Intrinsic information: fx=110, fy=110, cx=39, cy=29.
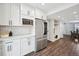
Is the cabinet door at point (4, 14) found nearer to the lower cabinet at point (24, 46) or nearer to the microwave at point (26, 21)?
the microwave at point (26, 21)

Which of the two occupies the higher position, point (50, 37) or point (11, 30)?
point (11, 30)

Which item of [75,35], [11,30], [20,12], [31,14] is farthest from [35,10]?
[75,35]

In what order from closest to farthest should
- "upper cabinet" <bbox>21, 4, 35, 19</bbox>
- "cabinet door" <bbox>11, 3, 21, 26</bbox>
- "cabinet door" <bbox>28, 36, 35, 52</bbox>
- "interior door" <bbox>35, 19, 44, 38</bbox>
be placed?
"cabinet door" <bbox>11, 3, 21, 26</bbox>
"upper cabinet" <bbox>21, 4, 35, 19</bbox>
"cabinet door" <bbox>28, 36, 35, 52</bbox>
"interior door" <bbox>35, 19, 44, 38</bbox>

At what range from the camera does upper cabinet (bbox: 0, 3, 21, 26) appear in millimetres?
3975

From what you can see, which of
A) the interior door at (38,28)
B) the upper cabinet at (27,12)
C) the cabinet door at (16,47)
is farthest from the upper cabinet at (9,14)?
the interior door at (38,28)

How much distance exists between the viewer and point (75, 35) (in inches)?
508

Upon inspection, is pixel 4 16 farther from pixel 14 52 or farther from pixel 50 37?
pixel 50 37

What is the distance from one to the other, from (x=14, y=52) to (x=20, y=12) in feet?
5.53

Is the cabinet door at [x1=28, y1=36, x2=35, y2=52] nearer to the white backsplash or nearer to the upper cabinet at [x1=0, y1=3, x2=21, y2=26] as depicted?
the white backsplash

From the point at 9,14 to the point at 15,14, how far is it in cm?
31

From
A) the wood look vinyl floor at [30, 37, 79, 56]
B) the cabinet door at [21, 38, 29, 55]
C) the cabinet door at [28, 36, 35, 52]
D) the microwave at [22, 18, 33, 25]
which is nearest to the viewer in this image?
the cabinet door at [21, 38, 29, 55]

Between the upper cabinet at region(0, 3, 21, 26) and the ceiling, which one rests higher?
the ceiling

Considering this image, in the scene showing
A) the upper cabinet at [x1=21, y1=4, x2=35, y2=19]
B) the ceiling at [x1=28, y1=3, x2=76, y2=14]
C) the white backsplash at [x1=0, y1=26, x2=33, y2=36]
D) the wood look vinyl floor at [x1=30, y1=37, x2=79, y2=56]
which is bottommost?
the wood look vinyl floor at [x1=30, y1=37, x2=79, y2=56]

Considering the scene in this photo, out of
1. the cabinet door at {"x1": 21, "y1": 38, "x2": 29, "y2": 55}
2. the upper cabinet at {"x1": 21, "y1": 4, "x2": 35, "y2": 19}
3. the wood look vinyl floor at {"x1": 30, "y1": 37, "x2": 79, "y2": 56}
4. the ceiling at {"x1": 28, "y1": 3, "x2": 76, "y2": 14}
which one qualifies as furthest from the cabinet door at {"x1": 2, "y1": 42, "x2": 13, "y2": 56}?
the ceiling at {"x1": 28, "y1": 3, "x2": 76, "y2": 14}
